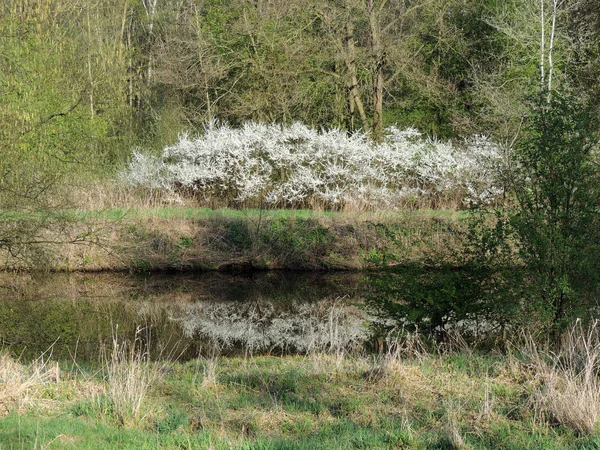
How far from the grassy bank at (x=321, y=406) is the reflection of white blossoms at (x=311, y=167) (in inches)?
553

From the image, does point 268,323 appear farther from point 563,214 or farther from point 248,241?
point 563,214

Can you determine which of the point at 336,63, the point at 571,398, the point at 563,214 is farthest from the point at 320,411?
the point at 336,63

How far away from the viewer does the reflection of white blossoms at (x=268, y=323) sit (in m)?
10.9

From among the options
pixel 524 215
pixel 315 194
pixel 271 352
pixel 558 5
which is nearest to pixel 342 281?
pixel 315 194

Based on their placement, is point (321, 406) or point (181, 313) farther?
point (181, 313)

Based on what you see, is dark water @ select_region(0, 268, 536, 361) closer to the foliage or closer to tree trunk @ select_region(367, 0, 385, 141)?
the foliage

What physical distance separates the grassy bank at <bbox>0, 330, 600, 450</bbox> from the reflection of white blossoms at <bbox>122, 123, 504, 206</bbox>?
14041mm

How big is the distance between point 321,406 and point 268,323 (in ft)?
22.8

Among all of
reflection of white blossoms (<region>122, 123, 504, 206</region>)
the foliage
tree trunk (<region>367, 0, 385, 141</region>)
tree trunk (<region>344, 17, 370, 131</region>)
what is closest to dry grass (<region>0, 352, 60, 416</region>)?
the foliage

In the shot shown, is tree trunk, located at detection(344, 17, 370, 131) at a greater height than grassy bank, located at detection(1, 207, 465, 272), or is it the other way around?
tree trunk, located at detection(344, 17, 370, 131)

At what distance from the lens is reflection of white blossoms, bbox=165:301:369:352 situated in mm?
10922

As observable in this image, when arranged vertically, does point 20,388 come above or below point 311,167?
below

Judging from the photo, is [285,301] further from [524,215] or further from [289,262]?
[524,215]

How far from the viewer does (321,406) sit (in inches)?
237
